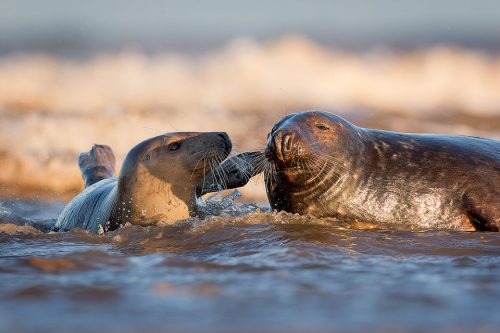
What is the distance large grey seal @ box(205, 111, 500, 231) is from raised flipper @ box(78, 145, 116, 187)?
114 inches

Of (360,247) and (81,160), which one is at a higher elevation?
(81,160)

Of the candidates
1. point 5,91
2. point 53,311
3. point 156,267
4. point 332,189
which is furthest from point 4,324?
point 5,91

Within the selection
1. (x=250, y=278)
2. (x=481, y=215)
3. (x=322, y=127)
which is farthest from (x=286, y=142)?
(x=250, y=278)

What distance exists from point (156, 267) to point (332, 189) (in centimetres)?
174

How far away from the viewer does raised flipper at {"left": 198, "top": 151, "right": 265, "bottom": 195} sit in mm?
6738

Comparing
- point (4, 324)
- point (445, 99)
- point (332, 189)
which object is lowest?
point (4, 324)

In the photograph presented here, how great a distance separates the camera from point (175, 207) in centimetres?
657

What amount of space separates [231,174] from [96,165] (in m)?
2.54

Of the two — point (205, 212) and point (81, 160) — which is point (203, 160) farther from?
point (81, 160)

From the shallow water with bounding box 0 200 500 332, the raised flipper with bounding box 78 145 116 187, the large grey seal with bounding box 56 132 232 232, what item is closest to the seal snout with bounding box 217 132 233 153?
the large grey seal with bounding box 56 132 232 232

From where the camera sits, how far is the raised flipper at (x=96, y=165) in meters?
8.84

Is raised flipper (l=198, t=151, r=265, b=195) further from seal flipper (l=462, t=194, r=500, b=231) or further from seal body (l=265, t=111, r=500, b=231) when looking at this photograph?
seal flipper (l=462, t=194, r=500, b=231)

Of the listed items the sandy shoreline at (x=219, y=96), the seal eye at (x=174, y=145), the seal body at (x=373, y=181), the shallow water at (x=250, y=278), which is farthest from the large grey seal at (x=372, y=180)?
the sandy shoreline at (x=219, y=96)

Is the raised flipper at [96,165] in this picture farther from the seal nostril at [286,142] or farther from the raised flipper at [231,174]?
the seal nostril at [286,142]
